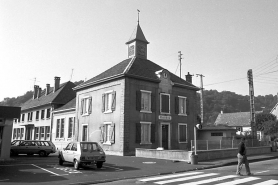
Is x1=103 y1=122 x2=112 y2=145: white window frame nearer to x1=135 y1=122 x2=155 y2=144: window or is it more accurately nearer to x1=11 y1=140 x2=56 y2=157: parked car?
x1=135 y1=122 x2=155 y2=144: window

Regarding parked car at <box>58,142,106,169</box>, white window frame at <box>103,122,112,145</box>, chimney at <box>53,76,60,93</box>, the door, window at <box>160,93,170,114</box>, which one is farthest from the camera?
chimney at <box>53,76,60,93</box>

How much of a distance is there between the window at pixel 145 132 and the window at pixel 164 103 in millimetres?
2332

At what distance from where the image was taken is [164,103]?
90.8 ft

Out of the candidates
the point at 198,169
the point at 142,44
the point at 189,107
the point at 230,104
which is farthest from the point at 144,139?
the point at 230,104

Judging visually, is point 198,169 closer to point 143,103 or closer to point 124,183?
point 124,183

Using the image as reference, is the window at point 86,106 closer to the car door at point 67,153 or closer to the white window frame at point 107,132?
the white window frame at point 107,132

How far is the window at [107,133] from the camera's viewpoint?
2517 centimetres

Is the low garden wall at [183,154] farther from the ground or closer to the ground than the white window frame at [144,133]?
closer to the ground

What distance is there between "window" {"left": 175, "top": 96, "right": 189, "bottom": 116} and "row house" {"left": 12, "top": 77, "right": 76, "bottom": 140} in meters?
19.2

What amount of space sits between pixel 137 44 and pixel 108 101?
832 cm

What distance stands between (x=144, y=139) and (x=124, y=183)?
14.4m

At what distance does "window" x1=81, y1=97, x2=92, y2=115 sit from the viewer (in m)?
29.4

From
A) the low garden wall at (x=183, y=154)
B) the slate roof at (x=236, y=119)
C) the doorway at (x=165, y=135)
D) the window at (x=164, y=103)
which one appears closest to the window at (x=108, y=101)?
the window at (x=164, y=103)

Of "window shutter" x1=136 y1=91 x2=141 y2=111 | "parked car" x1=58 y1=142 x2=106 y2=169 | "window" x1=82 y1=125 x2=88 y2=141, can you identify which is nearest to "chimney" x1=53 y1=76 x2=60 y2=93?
"window" x1=82 y1=125 x2=88 y2=141
